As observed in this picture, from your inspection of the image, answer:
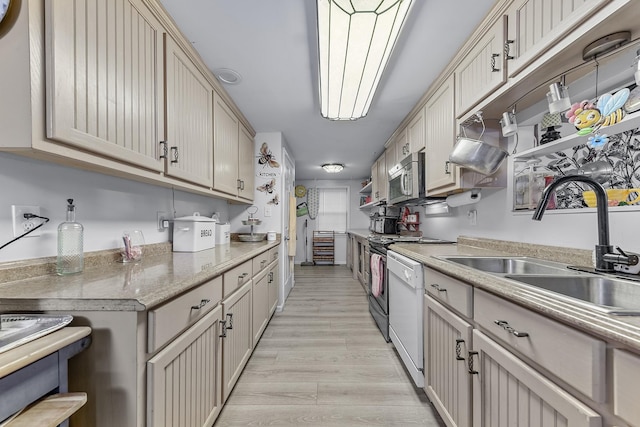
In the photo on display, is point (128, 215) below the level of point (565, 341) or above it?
above

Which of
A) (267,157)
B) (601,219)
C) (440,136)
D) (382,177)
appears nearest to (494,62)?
(440,136)

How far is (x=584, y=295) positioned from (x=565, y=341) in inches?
23.5

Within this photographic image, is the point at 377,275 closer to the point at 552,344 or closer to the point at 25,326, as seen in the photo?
the point at 552,344

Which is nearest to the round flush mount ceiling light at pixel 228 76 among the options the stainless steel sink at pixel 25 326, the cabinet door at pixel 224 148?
the cabinet door at pixel 224 148

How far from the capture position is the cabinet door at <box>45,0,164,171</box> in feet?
2.73

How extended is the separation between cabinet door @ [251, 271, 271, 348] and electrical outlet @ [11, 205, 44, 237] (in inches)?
49.8

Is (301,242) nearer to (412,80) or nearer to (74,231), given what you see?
(412,80)

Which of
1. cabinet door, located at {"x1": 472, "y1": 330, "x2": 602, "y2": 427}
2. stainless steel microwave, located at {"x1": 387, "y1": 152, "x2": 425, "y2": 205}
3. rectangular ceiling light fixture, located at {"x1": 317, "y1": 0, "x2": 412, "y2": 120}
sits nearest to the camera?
cabinet door, located at {"x1": 472, "y1": 330, "x2": 602, "y2": 427}

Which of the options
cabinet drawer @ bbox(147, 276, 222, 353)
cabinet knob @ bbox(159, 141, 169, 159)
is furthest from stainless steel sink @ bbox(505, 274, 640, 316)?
cabinet knob @ bbox(159, 141, 169, 159)

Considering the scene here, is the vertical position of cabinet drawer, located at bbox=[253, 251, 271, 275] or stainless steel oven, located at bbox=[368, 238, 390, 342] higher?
cabinet drawer, located at bbox=[253, 251, 271, 275]

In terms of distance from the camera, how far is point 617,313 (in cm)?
60

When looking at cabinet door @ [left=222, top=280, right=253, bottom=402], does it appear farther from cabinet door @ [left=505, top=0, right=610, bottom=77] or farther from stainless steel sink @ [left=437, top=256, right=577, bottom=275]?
cabinet door @ [left=505, top=0, right=610, bottom=77]

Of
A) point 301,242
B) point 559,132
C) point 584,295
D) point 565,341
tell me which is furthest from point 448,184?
point 301,242

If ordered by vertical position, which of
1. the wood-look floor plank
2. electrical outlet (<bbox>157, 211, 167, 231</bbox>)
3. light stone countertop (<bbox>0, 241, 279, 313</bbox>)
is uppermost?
electrical outlet (<bbox>157, 211, 167, 231</bbox>)
